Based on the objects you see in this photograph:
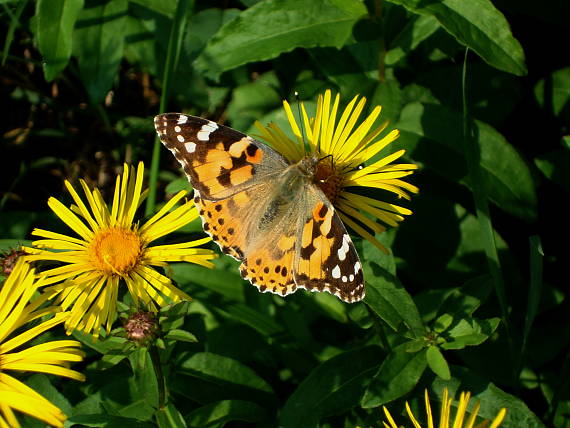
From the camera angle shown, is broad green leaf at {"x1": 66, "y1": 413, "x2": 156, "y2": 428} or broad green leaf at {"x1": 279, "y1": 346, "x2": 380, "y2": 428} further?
broad green leaf at {"x1": 279, "y1": 346, "x2": 380, "y2": 428}

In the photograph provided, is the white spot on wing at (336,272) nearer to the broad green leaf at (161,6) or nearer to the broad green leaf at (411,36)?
the broad green leaf at (411,36)

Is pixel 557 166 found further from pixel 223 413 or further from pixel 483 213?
pixel 223 413

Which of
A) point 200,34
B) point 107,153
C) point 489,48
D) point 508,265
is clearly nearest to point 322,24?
point 489,48

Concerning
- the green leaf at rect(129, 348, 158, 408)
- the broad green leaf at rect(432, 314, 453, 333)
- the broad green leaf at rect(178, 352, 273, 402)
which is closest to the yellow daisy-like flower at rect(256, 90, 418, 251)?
the broad green leaf at rect(432, 314, 453, 333)

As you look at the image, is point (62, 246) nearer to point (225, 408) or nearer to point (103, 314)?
point (103, 314)

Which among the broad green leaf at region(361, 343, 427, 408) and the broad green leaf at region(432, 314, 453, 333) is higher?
the broad green leaf at region(432, 314, 453, 333)

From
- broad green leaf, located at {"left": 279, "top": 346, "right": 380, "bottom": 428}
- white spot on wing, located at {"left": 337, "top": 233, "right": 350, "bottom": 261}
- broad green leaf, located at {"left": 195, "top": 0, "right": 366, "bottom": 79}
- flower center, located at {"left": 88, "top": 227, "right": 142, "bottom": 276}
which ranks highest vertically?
broad green leaf, located at {"left": 195, "top": 0, "right": 366, "bottom": 79}

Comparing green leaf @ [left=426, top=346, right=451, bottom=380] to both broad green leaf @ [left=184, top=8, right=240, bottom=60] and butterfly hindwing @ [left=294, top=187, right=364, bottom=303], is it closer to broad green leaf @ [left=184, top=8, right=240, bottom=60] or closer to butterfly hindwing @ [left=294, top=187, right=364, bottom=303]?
butterfly hindwing @ [left=294, top=187, right=364, bottom=303]

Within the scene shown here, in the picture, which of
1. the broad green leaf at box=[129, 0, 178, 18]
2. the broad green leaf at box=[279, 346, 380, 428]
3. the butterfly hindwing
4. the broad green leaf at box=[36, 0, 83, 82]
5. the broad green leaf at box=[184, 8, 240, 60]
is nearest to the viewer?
the butterfly hindwing

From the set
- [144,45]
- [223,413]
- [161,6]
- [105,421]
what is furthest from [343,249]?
[144,45]
